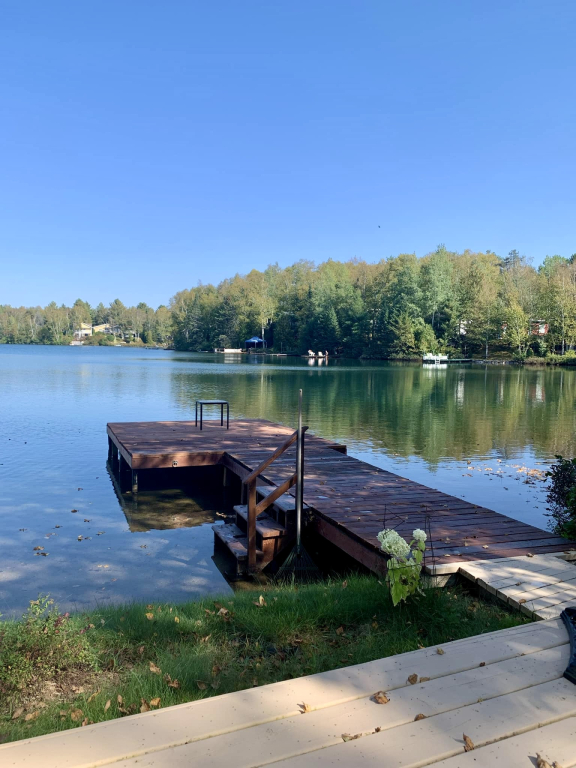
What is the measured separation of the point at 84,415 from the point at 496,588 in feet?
57.0

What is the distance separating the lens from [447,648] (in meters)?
3.03

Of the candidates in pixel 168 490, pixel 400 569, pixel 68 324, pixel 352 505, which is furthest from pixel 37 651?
pixel 68 324

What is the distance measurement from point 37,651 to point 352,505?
162 inches

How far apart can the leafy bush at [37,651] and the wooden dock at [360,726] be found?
1.10 m

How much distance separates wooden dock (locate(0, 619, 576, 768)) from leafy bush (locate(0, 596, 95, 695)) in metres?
1.10

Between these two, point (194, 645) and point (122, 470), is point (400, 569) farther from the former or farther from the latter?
point (122, 470)

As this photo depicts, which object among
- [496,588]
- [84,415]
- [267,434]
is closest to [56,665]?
[496,588]

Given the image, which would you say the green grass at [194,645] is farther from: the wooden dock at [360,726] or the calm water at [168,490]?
the calm water at [168,490]

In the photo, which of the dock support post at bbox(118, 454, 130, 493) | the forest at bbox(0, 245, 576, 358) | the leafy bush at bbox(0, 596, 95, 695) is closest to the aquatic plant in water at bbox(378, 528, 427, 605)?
the leafy bush at bbox(0, 596, 95, 695)

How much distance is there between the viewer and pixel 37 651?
11.1 ft

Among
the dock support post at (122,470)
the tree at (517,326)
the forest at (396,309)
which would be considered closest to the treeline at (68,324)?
the forest at (396,309)

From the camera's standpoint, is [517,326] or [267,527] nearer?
[267,527]

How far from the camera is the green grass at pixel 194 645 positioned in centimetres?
305

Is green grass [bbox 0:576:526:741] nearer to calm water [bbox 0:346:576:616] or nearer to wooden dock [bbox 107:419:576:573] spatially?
wooden dock [bbox 107:419:576:573]
